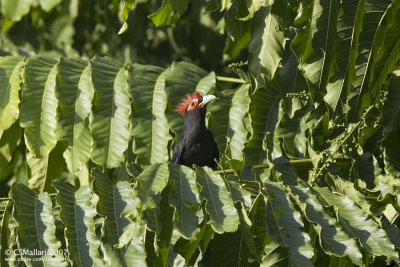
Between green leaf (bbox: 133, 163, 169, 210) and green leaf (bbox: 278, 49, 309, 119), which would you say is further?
green leaf (bbox: 278, 49, 309, 119)

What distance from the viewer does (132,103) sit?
3.31 m

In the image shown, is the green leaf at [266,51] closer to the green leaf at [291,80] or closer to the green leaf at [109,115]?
the green leaf at [291,80]

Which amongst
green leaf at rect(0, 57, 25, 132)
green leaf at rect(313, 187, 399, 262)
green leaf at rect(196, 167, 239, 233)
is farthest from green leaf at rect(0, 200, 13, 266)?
green leaf at rect(313, 187, 399, 262)

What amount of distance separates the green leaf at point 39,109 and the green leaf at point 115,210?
649 mm

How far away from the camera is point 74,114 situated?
334 cm

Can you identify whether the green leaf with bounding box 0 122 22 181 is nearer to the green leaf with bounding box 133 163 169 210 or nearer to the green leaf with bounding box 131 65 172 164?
the green leaf with bounding box 131 65 172 164

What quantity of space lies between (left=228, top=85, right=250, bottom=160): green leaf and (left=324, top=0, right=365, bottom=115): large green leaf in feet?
2.17

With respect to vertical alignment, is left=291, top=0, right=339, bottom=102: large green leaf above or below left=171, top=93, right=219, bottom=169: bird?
above

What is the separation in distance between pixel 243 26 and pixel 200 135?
156 centimetres

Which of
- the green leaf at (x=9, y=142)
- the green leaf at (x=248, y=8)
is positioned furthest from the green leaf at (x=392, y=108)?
the green leaf at (x=9, y=142)

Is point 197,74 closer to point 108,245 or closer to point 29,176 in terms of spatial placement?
point 29,176

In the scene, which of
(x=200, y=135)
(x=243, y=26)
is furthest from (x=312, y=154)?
(x=200, y=135)

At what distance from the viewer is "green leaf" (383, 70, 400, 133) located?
2898 mm

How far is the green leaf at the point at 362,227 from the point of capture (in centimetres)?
232
